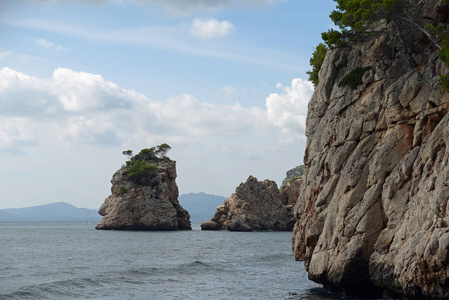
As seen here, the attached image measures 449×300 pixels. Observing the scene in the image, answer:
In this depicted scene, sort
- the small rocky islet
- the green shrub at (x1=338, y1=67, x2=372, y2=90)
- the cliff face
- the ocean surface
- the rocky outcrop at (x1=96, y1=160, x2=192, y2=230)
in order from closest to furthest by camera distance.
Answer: the cliff face
the small rocky islet
the green shrub at (x1=338, y1=67, x2=372, y2=90)
the ocean surface
the rocky outcrop at (x1=96, y1=160, x2=192, y2=230)

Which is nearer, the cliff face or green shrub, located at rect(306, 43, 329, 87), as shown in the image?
the cliff face

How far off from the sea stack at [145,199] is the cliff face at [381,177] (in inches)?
3694

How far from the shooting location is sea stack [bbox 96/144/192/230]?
127062mm

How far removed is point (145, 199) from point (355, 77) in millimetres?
101113

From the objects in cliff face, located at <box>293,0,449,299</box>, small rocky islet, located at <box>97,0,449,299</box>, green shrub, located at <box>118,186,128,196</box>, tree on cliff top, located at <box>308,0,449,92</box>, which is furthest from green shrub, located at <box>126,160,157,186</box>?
tree on cliff top, located at <box>308,0,449,92</box>

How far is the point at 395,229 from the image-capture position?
2694cm

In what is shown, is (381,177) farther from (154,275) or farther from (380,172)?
(154,275)

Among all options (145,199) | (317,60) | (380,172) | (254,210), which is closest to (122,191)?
(145,199)

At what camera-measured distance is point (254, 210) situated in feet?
457

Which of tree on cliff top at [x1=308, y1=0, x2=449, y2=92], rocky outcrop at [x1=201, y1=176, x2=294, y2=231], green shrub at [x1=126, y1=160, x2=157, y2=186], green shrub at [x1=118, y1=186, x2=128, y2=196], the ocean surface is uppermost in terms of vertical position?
tree on cliff top at [x1=308, y1=0, x2=449, y2=92]

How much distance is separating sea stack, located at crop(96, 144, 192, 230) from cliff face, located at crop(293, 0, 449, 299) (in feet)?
308

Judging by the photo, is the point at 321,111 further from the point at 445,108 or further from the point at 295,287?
the point at 295,287

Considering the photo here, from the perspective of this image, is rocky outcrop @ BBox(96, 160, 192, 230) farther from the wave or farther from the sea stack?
the wave

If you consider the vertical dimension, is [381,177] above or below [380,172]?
below
